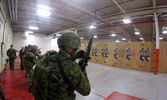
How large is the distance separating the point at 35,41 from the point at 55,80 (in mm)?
16871

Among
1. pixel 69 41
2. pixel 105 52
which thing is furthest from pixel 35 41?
pixel 69 41

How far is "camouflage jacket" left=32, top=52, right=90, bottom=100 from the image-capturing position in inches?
37.3

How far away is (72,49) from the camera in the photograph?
1155 mm

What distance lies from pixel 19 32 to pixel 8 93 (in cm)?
1467

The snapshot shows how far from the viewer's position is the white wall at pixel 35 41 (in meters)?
14.0

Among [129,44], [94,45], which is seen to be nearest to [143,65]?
[129,44]

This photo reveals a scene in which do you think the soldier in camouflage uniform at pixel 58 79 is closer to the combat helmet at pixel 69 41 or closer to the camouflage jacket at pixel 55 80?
the camouflage jacket at pixel 55 80

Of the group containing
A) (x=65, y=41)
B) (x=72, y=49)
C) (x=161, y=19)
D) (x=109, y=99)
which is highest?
(x=161, y=19)

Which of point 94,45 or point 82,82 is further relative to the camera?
point 94,45

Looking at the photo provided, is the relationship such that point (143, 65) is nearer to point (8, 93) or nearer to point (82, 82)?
point (82, 82)

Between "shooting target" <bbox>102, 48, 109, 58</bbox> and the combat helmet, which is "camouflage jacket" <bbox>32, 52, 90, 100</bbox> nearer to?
the combat helmet

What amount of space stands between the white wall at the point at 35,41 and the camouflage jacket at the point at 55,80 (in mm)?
16312

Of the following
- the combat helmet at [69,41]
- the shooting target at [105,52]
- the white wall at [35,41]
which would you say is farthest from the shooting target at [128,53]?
the white wall at [35,41]

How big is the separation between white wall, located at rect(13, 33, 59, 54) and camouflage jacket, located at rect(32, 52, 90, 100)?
53.5 ft
